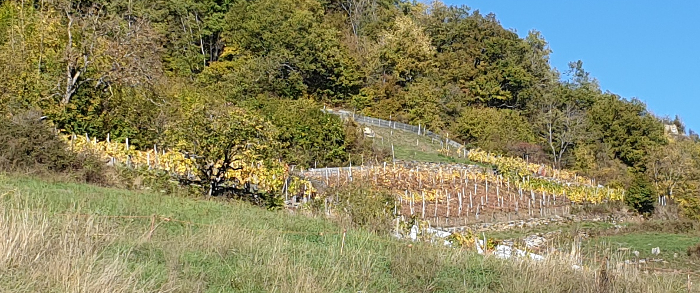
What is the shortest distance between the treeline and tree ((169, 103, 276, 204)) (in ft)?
44.1

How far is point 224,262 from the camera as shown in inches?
293

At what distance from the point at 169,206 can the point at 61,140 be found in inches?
251

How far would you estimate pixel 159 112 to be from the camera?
2866 centimetres

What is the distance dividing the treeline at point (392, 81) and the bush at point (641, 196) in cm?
211

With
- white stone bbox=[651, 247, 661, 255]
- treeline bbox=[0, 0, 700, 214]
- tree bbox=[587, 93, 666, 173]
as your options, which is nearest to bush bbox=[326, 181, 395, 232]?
white stone bbox=[651, 247, 661, 255]

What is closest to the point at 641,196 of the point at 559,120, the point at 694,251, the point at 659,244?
the point at 659,244

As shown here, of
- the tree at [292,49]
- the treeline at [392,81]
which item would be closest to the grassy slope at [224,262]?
the treeline at [392,81]

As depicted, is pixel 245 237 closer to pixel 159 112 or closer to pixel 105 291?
pixel 105 291

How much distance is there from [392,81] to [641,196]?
21614 mm

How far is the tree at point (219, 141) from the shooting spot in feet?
55.5

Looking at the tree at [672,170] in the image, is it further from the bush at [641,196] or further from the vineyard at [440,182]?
the bush at [641,196]

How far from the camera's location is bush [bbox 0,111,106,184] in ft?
50.3

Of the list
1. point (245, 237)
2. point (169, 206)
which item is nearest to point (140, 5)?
point (169, 206)

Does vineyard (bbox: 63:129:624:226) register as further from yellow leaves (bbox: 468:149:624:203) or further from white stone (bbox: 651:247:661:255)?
white stone (bbox: 651:247:661:255)
